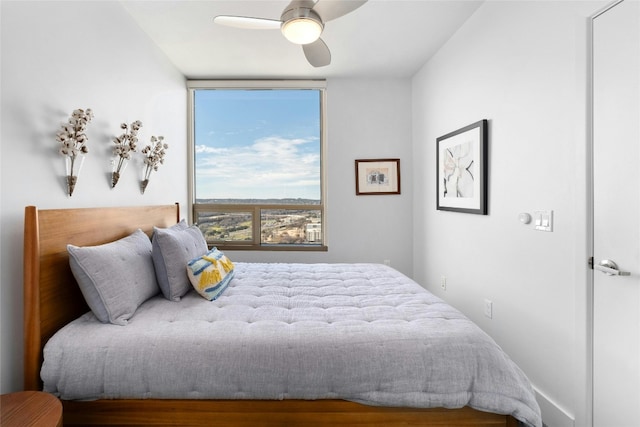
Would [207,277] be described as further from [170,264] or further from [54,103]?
[54,103]

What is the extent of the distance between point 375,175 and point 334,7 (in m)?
2.22

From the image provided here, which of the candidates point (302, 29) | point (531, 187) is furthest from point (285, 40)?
point (531, 187)

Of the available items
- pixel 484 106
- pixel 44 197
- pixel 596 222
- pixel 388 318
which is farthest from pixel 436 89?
pixel 44 197

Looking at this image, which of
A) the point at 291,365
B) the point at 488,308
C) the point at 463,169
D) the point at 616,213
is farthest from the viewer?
the point at 463,169

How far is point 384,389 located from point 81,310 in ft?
5.23

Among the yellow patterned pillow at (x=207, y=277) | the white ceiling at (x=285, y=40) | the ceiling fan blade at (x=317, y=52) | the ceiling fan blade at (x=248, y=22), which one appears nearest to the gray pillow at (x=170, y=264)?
the yellow patterned pillow at (x=207, y=277)

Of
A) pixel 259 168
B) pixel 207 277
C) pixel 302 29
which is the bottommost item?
pixel 207 277

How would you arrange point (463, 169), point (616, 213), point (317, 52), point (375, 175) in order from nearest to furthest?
point (616, 213)
point (317, 52)
point (463, 169)
point (375, 175)

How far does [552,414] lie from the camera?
180 centimetres

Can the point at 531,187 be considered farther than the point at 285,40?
No

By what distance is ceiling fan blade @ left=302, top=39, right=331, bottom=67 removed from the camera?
204 centimetres

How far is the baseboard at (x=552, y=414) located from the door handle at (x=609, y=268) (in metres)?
0.82

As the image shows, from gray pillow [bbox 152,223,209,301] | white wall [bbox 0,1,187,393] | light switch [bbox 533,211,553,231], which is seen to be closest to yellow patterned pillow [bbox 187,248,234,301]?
gray pillow [bbox 152,223,209,301]

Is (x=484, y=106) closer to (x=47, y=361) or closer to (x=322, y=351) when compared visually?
(x=322, y=351)
